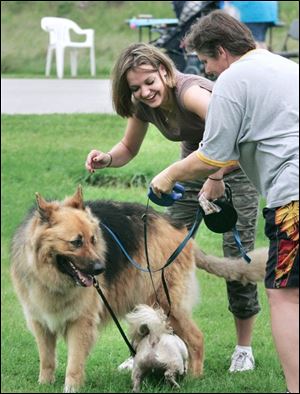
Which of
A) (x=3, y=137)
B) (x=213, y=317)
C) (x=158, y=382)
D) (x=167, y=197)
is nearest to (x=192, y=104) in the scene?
(x=167, y=197)

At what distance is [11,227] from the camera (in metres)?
11.1

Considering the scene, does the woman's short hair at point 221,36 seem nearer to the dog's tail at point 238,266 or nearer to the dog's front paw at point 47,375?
the dog's tail at point 238,266

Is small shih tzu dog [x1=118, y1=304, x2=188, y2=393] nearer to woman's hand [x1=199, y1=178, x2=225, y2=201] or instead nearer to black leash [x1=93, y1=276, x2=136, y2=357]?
black leash [x1=93, y1=276, x2=136, y2=357]

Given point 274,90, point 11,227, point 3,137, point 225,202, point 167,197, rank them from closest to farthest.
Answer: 1. point 274,90
2. point 167,197
3. point 225,202
4. point 11,227
5. point 3,137

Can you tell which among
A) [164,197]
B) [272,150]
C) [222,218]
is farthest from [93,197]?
[272,150]

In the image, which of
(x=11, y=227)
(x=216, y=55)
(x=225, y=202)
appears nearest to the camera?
(x=216, y=55)

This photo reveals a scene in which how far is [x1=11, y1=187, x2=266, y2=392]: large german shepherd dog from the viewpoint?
5.25 metres

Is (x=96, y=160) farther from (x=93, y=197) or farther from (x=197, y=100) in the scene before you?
(x=93, y=197)

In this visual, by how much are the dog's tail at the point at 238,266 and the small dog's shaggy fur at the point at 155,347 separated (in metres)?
0.52

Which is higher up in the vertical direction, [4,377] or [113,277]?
[113,277]

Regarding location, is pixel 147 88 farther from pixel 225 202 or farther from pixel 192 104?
pixel 225 202

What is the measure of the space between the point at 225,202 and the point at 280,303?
1.09 metres

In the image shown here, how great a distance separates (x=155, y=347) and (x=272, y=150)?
183 cm

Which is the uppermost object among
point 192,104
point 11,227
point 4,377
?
point 192,104
